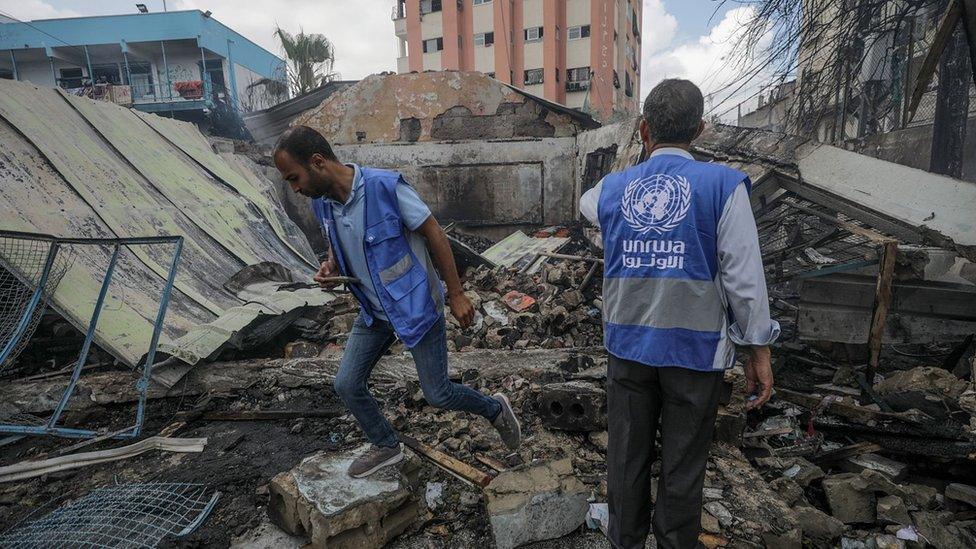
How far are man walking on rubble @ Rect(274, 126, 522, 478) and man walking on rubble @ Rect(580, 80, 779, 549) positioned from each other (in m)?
0.80

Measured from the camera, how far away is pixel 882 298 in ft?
10.8

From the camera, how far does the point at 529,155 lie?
851 centimetres

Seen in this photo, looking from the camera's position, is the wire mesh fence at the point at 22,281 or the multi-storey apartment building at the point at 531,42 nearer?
the wire mesh fence at the point at 22,281

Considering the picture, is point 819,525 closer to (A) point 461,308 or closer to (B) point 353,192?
(A) point 461,308

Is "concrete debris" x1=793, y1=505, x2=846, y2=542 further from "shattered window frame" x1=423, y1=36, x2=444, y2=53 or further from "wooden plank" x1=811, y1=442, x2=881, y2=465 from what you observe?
"shattered window frame" x1=423, y1=36, x2=444, y2=53

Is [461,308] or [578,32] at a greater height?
[578,32]

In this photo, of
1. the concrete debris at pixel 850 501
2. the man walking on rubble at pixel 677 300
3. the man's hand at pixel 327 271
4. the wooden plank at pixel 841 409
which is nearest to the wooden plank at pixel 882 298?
the wooden plank at pixel 841 409

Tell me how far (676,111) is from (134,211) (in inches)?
211

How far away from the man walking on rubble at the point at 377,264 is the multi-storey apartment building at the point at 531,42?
2422 cm

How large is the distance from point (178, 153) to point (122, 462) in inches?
193

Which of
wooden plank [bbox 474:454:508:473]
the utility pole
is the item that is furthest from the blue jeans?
the utility pole

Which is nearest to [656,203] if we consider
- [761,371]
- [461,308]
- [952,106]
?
[761,371]

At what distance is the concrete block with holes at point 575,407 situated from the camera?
2.71m

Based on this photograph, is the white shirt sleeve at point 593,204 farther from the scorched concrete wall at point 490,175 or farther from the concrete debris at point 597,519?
the scorched concrete wall at point 490,175
